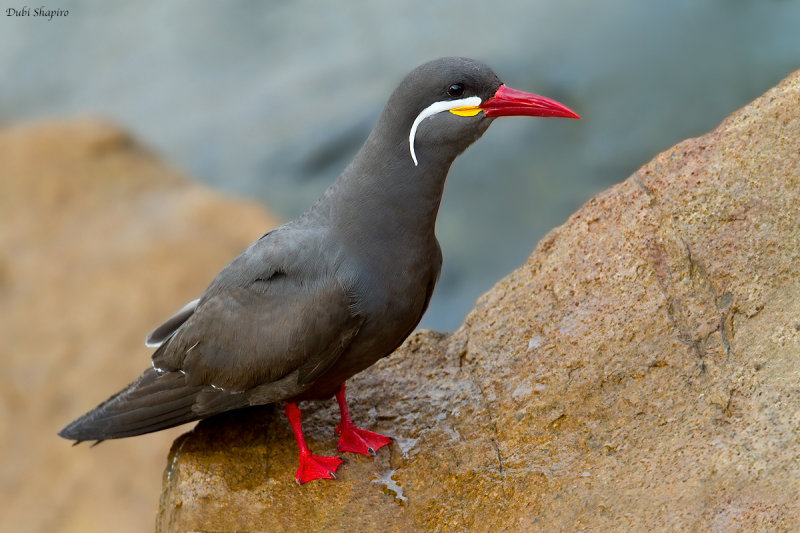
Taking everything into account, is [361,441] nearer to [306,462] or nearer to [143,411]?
[306,462]

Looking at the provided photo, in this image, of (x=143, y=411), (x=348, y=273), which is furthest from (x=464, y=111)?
(x=143, y=411)

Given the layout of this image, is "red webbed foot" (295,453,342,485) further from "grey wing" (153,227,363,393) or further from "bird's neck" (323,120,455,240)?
"bird's neck" (323,120,455,240)

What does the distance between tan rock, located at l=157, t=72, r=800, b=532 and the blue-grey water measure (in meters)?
7.05

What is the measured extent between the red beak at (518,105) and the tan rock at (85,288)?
5.68 metres

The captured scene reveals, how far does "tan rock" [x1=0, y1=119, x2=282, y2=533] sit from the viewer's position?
9.21 meters

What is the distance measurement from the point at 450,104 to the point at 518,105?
355mm

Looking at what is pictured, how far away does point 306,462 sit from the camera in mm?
5359

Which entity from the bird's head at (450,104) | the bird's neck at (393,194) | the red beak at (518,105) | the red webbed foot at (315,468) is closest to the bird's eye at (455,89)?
the bird's head at (450,104)

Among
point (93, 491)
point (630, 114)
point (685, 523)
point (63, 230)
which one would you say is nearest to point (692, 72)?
point (630, 114)

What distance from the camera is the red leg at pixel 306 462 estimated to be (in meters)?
5.31

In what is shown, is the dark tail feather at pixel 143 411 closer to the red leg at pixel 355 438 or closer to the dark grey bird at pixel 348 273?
the dark grey bird at pixel 348 273

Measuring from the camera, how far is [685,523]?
434 cm

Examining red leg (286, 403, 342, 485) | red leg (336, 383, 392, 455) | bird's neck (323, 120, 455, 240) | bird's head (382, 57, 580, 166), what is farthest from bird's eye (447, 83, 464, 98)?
red leg (286, 403, 342, 485)

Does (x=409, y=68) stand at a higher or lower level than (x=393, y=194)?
higher
